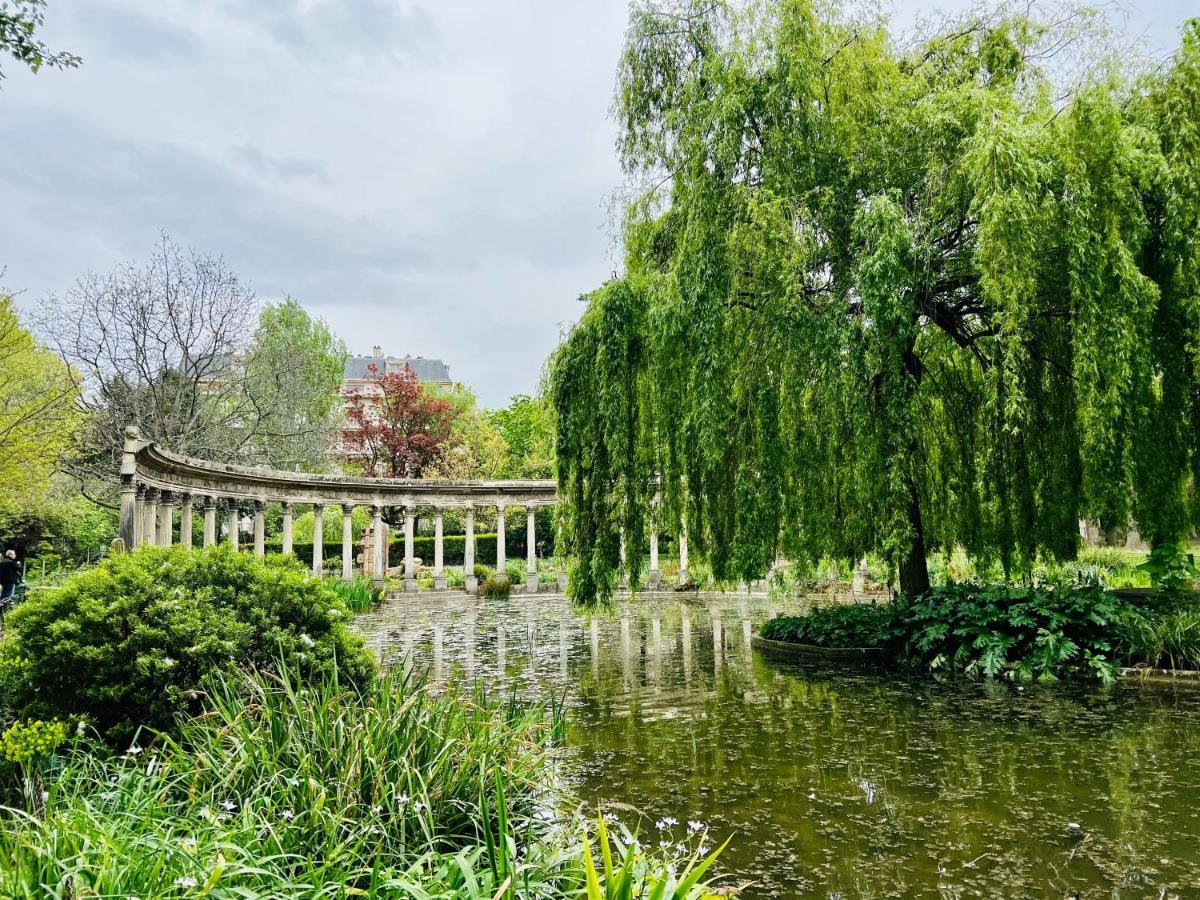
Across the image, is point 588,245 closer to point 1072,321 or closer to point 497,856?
point 1072,321

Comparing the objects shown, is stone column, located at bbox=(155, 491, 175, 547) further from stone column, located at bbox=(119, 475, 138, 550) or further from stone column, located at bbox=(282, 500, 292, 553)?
stone column, located at bbox=(282, 500, 292, 553)

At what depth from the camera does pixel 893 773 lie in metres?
6.27

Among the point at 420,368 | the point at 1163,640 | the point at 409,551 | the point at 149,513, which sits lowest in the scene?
the point at 1163,640

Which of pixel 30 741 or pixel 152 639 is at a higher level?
pixel 152 639

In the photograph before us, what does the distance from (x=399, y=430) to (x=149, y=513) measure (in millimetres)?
20751

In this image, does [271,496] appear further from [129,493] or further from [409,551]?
[129,493]

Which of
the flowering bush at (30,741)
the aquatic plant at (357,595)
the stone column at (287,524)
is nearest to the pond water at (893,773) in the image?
the flowering bush at (30,741)

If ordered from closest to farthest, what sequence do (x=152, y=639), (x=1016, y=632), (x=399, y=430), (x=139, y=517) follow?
(x=152, y=639)
(x=1016, y=632)
(x=139, y=517)
(x=399, y=430)

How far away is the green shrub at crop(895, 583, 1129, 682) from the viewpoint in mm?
9914

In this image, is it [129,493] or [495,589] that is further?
[495,589]

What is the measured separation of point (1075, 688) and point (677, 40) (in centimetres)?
1067

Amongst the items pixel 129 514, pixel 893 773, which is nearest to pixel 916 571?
pixel 893 773

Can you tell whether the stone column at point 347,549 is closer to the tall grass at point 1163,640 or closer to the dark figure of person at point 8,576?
the dark figure of person at point 8,576

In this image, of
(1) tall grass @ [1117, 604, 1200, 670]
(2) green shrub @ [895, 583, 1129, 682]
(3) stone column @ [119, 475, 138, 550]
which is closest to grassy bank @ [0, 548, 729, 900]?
(2) green shrub @ [895, 583, 1129, 682]
